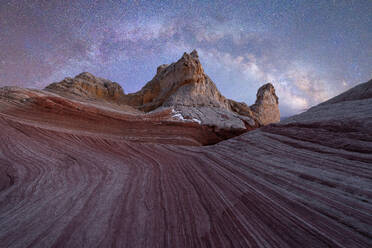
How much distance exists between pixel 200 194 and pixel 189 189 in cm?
15

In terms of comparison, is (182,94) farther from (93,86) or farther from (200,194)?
(200,194)

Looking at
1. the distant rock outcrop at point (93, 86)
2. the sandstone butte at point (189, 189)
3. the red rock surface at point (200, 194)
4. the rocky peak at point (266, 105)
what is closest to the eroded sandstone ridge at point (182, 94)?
the distant rock outcrop at point (93, 86)

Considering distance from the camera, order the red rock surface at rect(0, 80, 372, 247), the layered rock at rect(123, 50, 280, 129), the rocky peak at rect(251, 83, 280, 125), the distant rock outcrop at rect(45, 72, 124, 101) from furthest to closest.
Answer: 1. the rocky peak at rect(251, 83, 280, 125)
2. the distant rock outcrop at rect(45, 72, 124, 101)
3. the layered rock at rect(123, 50, 280, 129)
4. the red rock surface at rect(0, 80, 372, 247)

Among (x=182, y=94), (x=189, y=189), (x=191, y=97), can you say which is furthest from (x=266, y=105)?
(x=189, y=189)

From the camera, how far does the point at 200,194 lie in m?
1.44

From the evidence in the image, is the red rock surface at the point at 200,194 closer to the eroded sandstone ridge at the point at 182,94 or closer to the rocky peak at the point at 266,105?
the eroded sandstone ridge at the point at 182,94

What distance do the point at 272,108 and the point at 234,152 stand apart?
16.9 meters

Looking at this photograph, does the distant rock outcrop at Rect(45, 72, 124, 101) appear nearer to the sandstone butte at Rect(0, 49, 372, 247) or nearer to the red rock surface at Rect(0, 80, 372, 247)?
the sandstone butte at Rect(0, 49, 372, 247)

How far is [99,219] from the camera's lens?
1070 mm

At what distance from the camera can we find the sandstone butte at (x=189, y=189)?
910mm

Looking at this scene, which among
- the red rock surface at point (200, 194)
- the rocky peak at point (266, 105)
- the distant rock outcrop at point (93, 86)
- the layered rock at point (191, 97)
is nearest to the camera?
the red rock surface at point (200, 194)

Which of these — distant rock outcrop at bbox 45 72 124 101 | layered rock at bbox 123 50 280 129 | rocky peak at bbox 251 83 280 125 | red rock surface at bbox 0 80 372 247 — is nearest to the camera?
red rock surface at bbox 0 80 372 247

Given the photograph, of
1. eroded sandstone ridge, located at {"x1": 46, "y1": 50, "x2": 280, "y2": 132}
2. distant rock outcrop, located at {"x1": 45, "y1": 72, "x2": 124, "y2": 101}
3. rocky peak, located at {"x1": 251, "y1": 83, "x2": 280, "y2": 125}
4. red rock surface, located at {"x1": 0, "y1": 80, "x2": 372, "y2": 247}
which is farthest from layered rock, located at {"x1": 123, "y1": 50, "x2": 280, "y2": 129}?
red rock surface, located at {"x1": 0, "y1": 80, "x2": 372, "y2": 247}

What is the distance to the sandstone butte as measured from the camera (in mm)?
910
